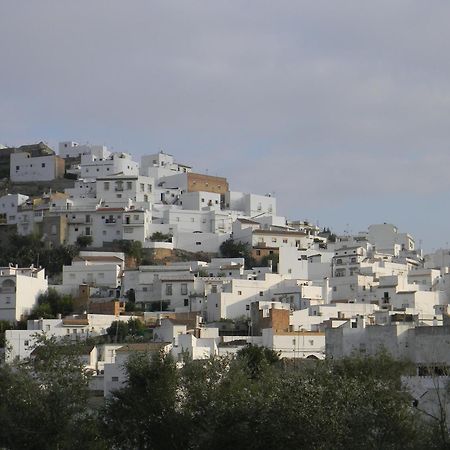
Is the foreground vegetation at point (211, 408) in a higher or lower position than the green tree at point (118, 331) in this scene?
lower

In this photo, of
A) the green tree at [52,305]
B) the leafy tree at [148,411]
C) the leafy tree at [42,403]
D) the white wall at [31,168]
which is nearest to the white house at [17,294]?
the green tree at [52,305]

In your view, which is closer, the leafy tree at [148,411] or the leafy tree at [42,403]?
the leafy tree at [42,403]

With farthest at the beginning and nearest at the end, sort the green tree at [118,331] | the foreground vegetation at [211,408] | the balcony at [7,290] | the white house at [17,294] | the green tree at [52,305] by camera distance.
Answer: the balcony at [7,290] → the green tree at [52,305] → the white house at [17,294] → the green tree at [118,331] → the foreground vegetation at [211,408]

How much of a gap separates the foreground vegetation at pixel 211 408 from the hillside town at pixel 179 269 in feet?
32.1

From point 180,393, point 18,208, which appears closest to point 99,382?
point 180,393

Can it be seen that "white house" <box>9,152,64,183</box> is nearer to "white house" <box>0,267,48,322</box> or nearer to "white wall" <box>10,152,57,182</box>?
"white wall" <box>10,152,57,182</box>

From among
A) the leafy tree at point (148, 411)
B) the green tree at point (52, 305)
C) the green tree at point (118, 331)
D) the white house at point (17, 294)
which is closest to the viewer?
the leafy tree at point (148, 411)

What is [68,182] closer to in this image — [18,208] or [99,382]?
[18,208]

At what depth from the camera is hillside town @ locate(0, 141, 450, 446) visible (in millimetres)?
56500

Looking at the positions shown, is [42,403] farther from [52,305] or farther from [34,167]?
[34,167]

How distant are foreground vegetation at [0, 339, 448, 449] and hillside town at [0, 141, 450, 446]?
979 centimetres

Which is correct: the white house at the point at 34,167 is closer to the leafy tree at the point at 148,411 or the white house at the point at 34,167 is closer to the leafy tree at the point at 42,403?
the leafy tree at the point at 42,403

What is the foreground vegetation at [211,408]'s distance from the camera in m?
26.1

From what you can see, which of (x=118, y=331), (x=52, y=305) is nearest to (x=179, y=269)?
(x=52, y=305)
